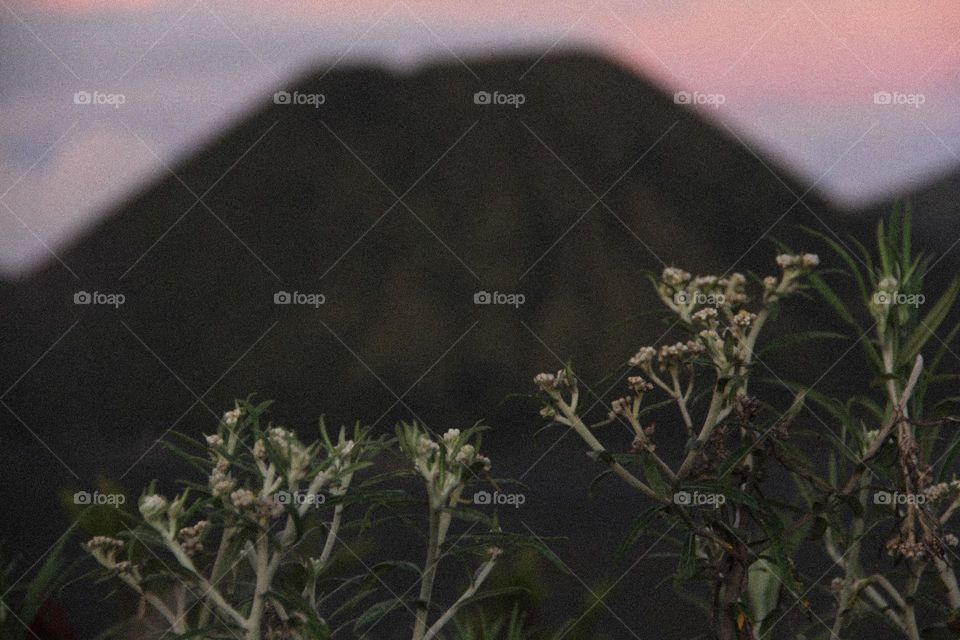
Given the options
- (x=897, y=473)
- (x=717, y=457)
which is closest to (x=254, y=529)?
(x=717, y=457)

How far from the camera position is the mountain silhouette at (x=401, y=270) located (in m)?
2.63

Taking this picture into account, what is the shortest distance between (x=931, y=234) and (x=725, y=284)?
739mm

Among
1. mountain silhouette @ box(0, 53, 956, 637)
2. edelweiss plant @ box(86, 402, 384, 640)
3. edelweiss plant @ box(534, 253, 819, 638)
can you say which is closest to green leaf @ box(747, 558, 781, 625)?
edelweiss plant @ box(534, 253, 819, 638)

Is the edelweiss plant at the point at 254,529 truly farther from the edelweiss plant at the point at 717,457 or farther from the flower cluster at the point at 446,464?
the edelweiss plant at the point at 717,457

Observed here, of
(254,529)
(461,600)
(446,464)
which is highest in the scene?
(446,464)

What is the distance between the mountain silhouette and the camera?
8.63 ft

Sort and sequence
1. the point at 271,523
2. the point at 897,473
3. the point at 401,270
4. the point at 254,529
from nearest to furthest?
the point at 254,529 → the point at 897,473 → the point at 271,523 → the point at 401,270

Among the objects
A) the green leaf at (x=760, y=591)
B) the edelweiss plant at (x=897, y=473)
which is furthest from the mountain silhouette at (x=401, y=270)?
the edelweiss plant at (x=897, y=473)

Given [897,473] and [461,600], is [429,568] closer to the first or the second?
[461,600]

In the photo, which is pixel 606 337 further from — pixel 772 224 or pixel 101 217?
pixel 101 217

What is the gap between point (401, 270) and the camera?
2.66 metres

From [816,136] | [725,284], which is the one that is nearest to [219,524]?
[725,284]

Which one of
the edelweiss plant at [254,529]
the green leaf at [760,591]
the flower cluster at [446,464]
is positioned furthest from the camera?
the green leaf at [760,591]

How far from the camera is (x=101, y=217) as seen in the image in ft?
8.68
